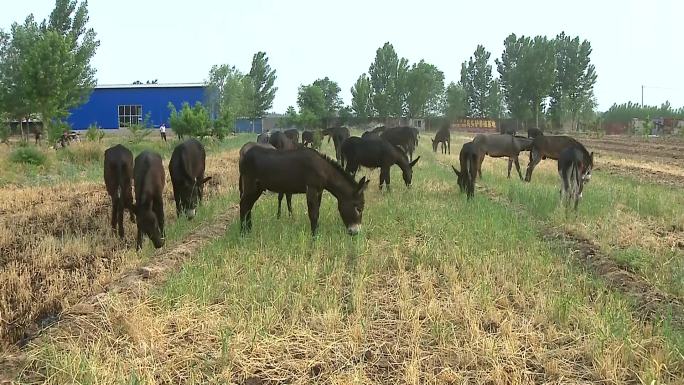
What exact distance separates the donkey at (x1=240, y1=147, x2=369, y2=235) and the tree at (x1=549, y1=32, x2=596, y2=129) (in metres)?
76.0

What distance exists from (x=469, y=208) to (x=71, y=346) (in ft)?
31.0

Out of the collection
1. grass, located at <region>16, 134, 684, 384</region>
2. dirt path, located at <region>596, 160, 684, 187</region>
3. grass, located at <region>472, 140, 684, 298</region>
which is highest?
dirt path, located at <region>596, 160, 684, 187</region>

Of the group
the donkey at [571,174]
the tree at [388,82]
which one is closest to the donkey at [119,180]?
the donkey at [571,174]

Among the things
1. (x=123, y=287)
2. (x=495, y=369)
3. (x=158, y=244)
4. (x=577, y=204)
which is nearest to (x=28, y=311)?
(x=123, y=287)

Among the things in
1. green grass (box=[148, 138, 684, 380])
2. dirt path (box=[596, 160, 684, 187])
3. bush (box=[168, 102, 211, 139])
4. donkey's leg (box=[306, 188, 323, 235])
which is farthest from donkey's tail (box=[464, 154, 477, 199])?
bush (box=[168, 102, 211, 139])

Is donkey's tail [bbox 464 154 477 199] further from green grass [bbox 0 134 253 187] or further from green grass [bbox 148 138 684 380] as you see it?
green grass [bbox 0 134 253 187]

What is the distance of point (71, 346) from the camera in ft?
16.5

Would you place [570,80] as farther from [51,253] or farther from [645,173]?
[51,253]

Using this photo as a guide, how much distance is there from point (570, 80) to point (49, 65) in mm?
71591

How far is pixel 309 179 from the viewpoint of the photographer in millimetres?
10047

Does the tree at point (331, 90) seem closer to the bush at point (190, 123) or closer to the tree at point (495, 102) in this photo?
the tree at point (495, 102)

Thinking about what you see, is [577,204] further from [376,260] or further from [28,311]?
[28,311]

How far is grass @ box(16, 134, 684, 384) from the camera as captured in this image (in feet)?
15.8

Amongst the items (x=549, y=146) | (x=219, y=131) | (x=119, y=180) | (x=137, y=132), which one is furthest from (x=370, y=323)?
(x=137, y=132)
